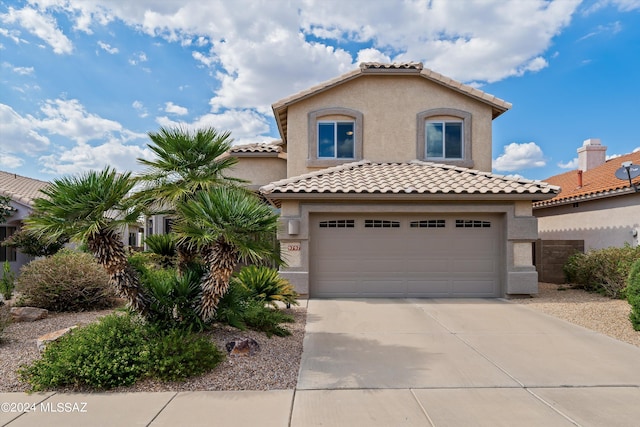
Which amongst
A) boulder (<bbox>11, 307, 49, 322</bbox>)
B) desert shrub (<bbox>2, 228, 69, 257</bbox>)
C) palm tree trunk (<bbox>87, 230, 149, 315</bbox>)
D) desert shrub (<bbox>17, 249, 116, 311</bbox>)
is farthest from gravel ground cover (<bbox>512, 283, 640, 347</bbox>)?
desert shrub (<bbox>2, 228, 69, 257</bbox>)

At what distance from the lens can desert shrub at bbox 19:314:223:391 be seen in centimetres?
509

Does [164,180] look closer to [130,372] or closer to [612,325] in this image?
[130,372]

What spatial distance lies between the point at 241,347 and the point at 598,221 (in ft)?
48.8

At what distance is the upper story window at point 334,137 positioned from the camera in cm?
1401

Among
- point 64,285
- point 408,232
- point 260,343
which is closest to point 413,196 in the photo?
point 408,232

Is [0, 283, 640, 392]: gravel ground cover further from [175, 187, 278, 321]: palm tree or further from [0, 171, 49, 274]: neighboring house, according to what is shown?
[0, 171, 49, 274]: neighboring house

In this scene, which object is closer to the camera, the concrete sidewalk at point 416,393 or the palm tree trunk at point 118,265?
the concrete sidewalk at point 416,393

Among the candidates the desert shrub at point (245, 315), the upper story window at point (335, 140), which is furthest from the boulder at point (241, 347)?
the upper story window at point (335, 140)

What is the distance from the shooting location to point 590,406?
464 cm

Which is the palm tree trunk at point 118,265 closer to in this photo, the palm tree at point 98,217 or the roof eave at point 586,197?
the palm tree at point 98,217

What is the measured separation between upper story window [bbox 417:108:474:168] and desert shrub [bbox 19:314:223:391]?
10954 mm

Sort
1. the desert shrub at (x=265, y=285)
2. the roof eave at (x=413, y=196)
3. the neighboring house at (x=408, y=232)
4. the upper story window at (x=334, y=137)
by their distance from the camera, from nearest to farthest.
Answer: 1. the desert shrub at (x=265, y=285)
2. the roof eave at (x=413, y=196)
3. the neighboring house at (x=408, y=232)
4. the upper story window at (x=334, y=137)

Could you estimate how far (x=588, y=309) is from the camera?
10.0 m

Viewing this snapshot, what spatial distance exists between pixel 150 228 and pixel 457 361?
63.8 ft
